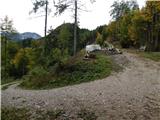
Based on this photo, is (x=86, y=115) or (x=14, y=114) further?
(x=14, y=114)

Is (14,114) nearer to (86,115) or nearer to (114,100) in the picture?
(86,115)

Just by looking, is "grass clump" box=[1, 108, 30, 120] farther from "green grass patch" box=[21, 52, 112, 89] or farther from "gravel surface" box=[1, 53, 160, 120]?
"green grass patch" box=[21, 52, 112, 89]

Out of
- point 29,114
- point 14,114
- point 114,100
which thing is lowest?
point 14,114

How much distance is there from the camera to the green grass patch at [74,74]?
1026 inches

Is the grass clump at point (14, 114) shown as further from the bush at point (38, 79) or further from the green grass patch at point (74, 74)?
the bush at point (38, 79)

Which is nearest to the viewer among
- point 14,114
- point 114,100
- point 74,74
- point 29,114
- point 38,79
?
point 29,114

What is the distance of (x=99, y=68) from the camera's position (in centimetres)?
2786

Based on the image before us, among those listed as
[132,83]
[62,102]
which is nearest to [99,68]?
[132,83]

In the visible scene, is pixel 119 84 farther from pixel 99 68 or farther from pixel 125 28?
pixel 125 28

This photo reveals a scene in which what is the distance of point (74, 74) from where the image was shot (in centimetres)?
2736

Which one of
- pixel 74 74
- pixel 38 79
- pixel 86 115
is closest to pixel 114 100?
pixel 86 115

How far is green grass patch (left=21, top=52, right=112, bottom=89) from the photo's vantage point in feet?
85.5

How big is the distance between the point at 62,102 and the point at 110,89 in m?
4.25

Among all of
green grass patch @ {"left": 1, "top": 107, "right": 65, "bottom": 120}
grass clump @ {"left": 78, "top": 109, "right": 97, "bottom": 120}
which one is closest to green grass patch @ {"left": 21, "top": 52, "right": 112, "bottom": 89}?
green grass patch @ {"left": 1, "top": 107, "right": 65, "bottom": 120}
